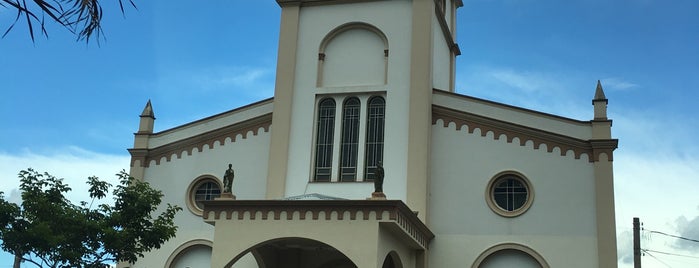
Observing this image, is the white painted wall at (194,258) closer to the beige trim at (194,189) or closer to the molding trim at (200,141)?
the beige trim at (194,189)

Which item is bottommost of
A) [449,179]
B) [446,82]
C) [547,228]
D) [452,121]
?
[547,228]

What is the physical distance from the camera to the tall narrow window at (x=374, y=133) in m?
20.2

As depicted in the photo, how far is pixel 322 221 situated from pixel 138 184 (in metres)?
4.94

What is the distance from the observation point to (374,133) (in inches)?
809

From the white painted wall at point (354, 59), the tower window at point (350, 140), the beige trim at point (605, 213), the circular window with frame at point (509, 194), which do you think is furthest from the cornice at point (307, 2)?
the beige trim at point (605, 213)

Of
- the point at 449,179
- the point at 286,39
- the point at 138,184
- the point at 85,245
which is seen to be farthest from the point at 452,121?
the point at 85,245

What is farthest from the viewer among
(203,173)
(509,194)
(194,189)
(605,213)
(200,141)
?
(200,141)

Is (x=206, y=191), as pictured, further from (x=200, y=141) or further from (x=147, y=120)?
(x=147, y=120)

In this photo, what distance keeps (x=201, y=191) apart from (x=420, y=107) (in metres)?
6.89

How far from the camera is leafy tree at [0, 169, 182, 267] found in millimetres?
16156

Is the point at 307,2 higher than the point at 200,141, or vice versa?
the point at 307,2

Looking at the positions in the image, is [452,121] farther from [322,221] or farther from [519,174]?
[322,221]

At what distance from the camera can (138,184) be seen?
17.9m

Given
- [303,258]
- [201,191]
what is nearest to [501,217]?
[303,258]
